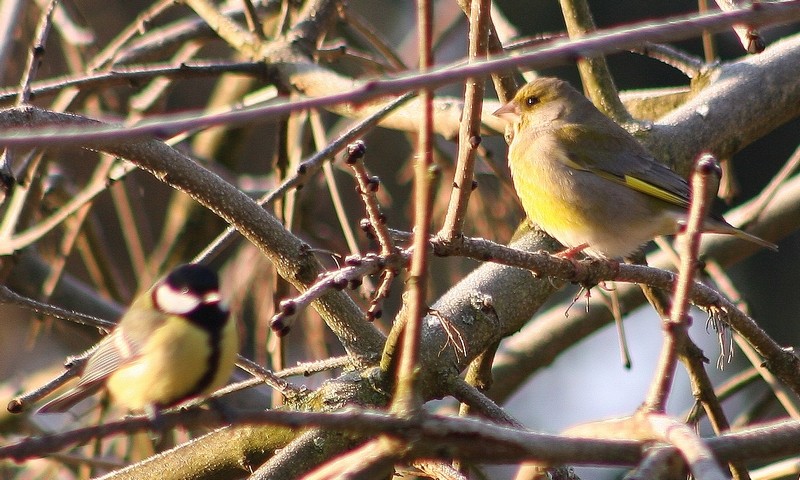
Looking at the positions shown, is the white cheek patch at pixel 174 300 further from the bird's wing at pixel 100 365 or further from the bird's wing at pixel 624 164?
the bird's wing at pixel 624 164

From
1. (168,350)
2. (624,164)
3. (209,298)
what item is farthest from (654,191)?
(168,350)

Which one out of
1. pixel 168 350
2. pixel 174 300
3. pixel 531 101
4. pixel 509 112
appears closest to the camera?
pixel 168 350

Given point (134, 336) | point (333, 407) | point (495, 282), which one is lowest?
point (333, 407)

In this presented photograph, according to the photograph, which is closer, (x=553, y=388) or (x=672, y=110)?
(x=672, y=110)

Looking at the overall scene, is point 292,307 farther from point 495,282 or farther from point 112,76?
point 112,76

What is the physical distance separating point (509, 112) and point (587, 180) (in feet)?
1.36

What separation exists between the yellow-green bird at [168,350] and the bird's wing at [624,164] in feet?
6.19

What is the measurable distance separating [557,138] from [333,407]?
1984 millimetres

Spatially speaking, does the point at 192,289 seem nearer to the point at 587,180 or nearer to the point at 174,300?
the point at 174,300

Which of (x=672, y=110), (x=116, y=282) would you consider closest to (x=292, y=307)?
(x=672, y=110)

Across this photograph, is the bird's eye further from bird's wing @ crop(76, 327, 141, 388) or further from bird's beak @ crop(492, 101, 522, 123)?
bird's wing @ crop(76, 327, 141, 388)

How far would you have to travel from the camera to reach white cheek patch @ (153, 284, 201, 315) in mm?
2287

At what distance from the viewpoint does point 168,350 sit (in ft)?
7.20

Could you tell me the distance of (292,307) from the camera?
4.74ft
